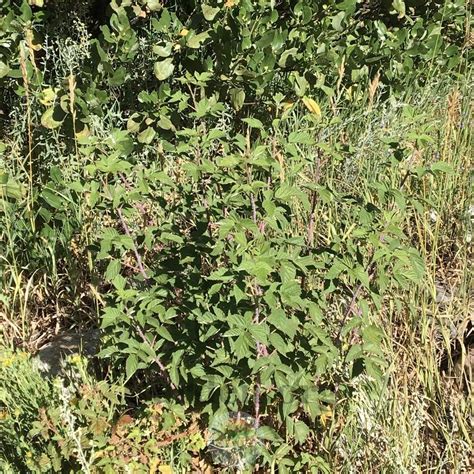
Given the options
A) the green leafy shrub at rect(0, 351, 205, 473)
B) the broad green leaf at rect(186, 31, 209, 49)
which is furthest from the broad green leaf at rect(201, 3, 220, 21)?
the green leafy shrub at rect(0, 351, 205, 473)

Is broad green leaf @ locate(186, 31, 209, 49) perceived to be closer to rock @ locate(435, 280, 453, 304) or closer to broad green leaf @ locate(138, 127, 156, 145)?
broad green leaf @ locate(138, 127, 156, 145)

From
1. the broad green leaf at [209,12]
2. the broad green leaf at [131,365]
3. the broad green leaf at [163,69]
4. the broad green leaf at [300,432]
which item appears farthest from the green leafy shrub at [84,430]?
the broad green leaf at [209,12]

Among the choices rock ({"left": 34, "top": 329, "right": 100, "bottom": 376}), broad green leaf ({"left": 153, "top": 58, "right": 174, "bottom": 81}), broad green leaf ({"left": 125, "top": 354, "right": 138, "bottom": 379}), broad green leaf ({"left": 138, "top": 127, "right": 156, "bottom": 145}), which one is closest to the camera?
broad green leaf ({"left": 125, "top": 354, "right": 138, "bottom": 379})

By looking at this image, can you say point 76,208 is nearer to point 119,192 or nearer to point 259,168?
point 119,192

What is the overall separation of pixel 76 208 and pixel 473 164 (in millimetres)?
1733

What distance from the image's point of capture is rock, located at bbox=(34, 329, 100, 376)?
7.79ft

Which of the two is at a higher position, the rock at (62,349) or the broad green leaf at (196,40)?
the broad green leaf at (196,40)

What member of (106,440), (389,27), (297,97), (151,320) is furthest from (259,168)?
(389,27)

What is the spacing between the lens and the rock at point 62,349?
2.37m

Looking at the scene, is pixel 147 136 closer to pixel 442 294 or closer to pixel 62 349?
pixel 62 349

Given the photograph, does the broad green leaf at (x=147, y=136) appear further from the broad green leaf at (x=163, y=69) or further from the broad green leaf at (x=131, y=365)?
the broad green leaf at (x=131, y=365)

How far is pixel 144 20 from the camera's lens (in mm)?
3883

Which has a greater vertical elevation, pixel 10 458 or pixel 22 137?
pixel 22 137

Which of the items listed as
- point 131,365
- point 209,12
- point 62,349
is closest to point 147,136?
point 209,12
